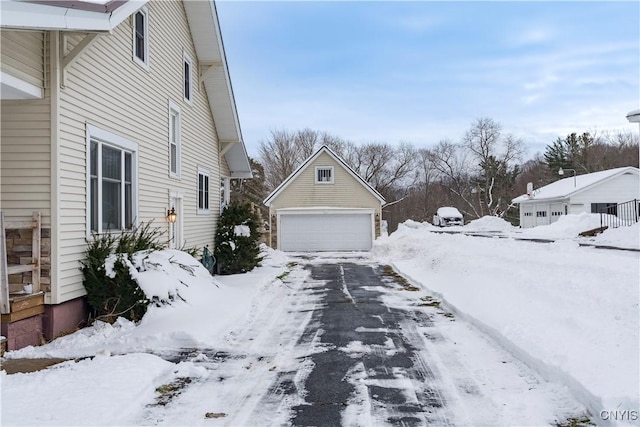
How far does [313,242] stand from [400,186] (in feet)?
109

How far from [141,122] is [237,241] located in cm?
583

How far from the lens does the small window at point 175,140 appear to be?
39.7 feet

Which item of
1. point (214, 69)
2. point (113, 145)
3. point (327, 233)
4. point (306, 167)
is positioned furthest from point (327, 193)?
point (113, 145)

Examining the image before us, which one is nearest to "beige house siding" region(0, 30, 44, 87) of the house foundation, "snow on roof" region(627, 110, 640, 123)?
the house foundation

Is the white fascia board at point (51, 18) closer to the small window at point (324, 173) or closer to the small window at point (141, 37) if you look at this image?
the small window at point (141, 37)

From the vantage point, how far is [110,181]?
8.62 meters

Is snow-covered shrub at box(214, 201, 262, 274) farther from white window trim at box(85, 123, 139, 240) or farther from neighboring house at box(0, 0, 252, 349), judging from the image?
white window trim at box(85, 123, 139, 240)

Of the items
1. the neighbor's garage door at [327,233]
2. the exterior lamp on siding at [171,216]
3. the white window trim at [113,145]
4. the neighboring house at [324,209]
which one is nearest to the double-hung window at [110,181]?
the white window trim at [113,145]

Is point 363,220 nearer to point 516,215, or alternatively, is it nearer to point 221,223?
point 221,223

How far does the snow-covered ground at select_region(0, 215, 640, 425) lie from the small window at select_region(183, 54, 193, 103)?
17.8 feet

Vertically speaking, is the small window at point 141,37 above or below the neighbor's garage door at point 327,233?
above

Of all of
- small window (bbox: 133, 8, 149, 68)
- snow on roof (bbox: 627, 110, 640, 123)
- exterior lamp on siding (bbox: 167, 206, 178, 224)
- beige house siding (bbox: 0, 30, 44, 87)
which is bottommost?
exterior lamp on siding (bbox: 167, 206, 178, 224)

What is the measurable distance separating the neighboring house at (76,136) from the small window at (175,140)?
0.05 metres

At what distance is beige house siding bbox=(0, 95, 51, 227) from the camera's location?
6859 millimetres
